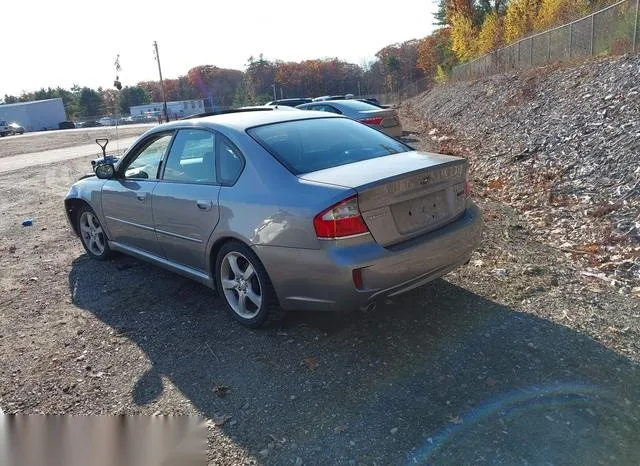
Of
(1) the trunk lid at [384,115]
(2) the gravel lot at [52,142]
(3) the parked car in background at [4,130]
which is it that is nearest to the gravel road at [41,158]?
(2) the gravel lot at [52,142]

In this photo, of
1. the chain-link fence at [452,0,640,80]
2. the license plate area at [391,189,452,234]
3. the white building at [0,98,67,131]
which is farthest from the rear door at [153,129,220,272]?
the white building at [0,98,67,131]

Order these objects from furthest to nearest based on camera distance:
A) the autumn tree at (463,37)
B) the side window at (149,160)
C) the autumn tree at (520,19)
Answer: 1. the autumn tree at (463,37)
2. the autumn tree at (520,19)
3. the side window at (149,160)

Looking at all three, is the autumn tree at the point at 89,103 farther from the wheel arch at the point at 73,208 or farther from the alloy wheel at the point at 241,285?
the alloy wheel at the point at 241,285

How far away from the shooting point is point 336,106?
13.6 m

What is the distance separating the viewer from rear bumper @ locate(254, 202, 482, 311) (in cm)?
332

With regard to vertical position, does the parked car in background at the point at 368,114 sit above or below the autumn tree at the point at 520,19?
below

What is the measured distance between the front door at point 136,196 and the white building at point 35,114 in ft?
305

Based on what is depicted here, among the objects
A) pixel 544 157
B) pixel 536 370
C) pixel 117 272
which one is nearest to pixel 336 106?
pixel 544 157

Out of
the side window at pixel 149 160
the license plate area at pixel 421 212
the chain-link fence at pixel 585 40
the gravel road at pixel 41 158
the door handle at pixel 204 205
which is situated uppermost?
the chain-link fence at pixel 585 40

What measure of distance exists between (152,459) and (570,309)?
3.09 meters

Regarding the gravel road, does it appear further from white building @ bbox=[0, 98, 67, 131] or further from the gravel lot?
white building @ bbox=[0, 98, 67, 131]

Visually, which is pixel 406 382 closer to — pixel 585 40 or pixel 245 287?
pixel 245 287

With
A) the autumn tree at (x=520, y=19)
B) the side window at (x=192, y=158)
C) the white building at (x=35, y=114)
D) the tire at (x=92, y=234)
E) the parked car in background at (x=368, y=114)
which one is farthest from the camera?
the white building at (x=35, y=114)

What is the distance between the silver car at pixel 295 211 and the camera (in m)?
3.36
